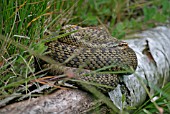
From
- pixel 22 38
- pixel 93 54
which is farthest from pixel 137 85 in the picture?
pixel 22 38

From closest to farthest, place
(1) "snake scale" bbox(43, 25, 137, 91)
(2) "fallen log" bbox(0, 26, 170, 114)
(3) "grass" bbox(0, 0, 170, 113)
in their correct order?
1. (2) "fallen log" bbox(0, 26, 170, 114)
2. (3) "grass" bbox(0, 0, 170, 113)
3. (1) "snake scale" bbox(43, 25, 137, 91)

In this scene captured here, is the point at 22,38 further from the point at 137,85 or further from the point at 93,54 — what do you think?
the point at 137,85

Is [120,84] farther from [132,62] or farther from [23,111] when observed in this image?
[23,111]

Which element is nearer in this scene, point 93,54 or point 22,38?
point 22,38

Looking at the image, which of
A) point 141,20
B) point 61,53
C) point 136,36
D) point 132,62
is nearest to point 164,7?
point 141,20

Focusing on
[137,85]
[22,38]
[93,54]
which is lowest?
[137,85]

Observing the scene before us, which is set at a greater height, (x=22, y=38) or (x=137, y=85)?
(x=22, y=38)

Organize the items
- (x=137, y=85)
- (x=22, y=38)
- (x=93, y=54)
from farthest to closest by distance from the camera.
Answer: (x=137, y=85)
(x=93, y=54)
(x=22, y=38)
